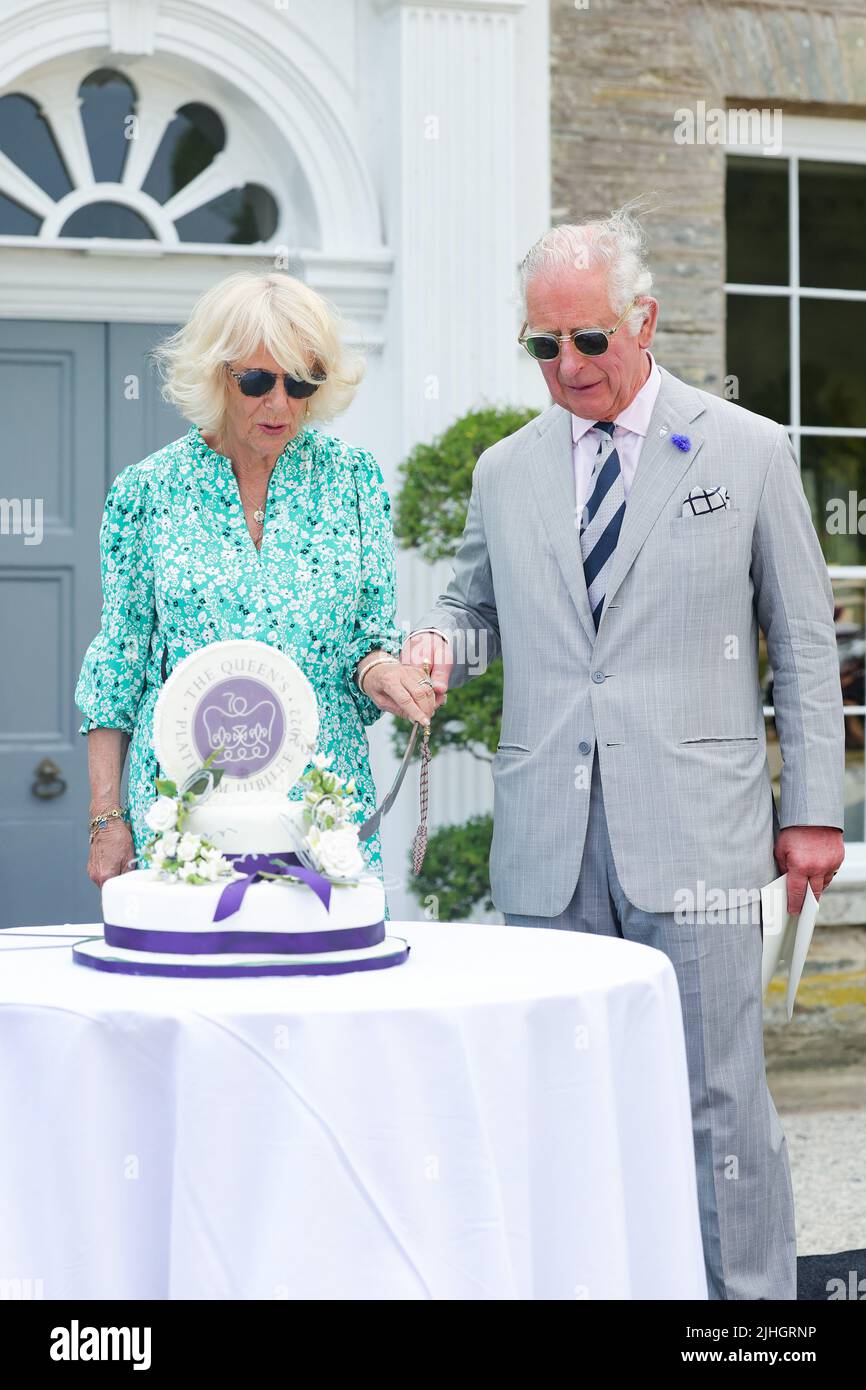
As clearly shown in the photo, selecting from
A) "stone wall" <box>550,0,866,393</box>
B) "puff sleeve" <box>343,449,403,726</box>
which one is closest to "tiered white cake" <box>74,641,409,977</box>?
"puff sleeve" <box>343,449,403,726</box>

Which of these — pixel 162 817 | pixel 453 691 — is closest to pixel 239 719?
pixel 162 817

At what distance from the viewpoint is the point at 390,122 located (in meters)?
5.45

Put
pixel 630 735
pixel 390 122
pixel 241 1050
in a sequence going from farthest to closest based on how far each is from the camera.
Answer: pixel 390 122 → pixel 630 735 → pixel 241 1050

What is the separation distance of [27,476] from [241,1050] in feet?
12.5

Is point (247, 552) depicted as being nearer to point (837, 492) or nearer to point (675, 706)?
point (675, 706)

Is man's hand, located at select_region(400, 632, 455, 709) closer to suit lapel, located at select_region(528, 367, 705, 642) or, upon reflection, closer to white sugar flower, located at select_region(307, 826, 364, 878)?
suit lapel, located at select_region(528, 367, 705, 642)

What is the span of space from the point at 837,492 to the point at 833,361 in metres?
0.47

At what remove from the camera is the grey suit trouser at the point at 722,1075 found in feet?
9.53

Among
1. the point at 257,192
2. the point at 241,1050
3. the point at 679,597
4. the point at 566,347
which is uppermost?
the point at 257,192

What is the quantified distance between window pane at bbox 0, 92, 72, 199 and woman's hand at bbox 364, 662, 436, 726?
311 cm

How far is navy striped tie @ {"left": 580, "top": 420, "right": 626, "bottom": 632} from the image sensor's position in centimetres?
298
